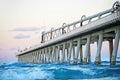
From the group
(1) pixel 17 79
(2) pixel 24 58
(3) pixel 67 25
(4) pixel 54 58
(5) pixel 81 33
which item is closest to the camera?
(1) pixel 17 79

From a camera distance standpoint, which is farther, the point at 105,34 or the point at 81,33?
the point at 81,33

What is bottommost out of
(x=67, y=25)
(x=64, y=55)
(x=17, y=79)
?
(x=17, y=79)

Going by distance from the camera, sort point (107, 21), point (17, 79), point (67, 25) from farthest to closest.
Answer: point (67, 25) → point (107, 21) → point (17, 79)

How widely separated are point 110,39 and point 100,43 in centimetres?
313

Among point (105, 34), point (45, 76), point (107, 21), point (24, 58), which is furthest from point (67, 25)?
point (24, 58)

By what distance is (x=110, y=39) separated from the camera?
23.0 metres

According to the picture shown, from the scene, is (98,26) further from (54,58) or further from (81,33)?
(54,58)

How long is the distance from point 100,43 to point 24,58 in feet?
107

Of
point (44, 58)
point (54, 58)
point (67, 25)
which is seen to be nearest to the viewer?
point (67, 25)

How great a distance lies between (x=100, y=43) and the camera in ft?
66.4

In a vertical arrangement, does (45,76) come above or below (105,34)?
below

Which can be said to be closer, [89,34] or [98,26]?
[98,26]

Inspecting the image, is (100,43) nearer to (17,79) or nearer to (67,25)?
(67,25)

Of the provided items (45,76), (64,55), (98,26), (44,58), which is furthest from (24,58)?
(45,76)
